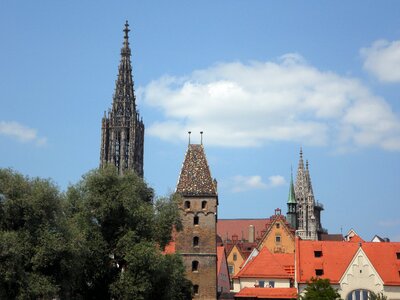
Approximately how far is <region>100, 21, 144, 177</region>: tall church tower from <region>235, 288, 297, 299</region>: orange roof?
186ft

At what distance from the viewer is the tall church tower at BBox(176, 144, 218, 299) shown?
6162 centimetres

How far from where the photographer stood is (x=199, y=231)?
62.7 meters

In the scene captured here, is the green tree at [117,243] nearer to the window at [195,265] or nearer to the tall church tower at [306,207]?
the window at [195,265]

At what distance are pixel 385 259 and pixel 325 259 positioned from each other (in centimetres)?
576

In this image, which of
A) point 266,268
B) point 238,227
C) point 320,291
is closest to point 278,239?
point 238,227

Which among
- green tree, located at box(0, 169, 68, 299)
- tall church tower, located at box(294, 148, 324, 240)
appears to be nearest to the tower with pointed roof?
tall church tower, located at box(294, 148, 324, 240)

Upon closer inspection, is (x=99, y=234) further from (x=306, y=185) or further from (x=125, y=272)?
(x=306, y=185)

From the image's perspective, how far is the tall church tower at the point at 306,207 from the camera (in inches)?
6122

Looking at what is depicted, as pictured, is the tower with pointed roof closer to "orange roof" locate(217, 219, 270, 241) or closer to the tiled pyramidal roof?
"orange roof" locate(217, 219, 270, 241)

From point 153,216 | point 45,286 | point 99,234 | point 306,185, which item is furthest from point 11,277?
point 306,185

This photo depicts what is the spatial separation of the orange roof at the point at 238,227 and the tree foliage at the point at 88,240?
290ft

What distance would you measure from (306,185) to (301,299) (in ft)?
340

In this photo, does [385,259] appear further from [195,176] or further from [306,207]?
[306,207]

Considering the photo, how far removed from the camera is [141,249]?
49656mm
